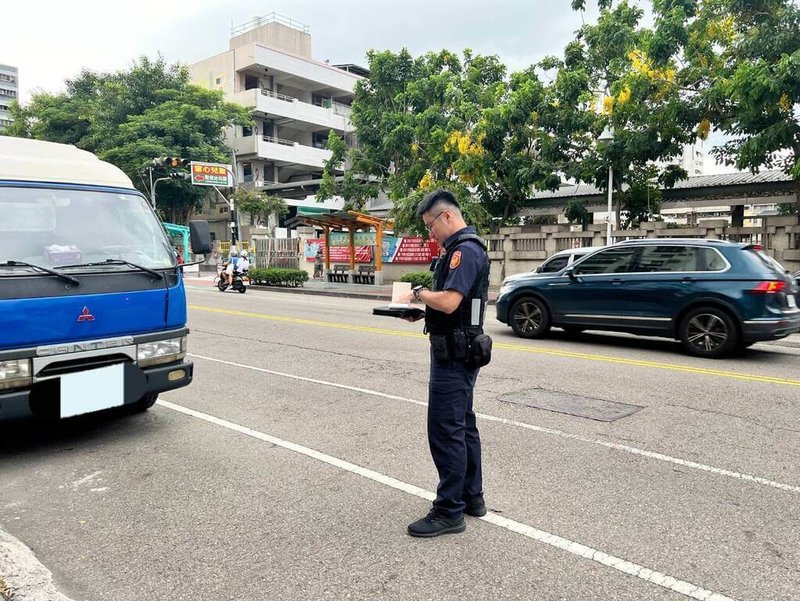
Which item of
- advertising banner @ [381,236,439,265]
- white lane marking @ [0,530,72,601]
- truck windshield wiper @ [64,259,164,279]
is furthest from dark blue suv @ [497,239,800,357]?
advertising banner @ [381,236,439,265]

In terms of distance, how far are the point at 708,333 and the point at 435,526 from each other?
698 centimetres

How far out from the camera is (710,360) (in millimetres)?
8641

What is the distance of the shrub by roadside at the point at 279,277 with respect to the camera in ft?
88.2

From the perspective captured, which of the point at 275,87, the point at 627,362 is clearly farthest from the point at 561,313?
the point at 275,87

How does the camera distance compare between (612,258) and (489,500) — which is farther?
(612,258)

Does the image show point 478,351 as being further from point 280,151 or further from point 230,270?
point 280,151

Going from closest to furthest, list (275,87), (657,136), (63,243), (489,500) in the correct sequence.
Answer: (489,500) → (63,243) → (657,136) → (275,87)

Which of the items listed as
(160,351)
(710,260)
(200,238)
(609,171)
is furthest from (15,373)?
(609,171)

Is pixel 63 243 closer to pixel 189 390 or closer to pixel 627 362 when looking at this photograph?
pixel 189 390

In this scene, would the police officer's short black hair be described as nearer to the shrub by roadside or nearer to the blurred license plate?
the blurred license plate

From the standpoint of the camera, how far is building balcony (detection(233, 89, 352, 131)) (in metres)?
45.1

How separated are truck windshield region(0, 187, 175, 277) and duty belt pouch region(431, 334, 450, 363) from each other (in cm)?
295

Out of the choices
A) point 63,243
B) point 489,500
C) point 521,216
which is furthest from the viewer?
point 521,216

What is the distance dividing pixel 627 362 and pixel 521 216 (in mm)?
17804
